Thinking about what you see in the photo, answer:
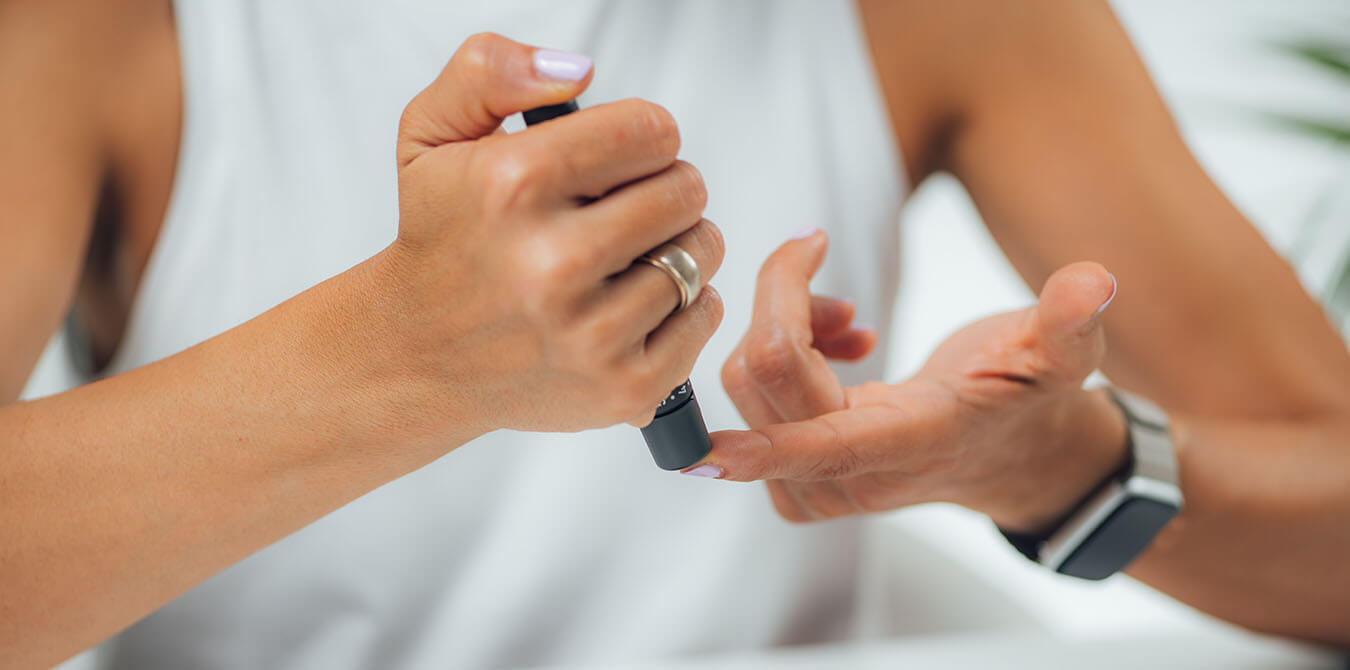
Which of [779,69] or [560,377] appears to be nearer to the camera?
[560,377]

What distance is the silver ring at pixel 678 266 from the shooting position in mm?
212

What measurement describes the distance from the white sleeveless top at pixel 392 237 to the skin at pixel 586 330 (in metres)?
0.03

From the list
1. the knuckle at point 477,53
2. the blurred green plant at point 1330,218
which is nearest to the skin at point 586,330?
the knuckle at point 477,53

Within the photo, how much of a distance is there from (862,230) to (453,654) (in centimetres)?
33

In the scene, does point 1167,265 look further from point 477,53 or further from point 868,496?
point 477,53

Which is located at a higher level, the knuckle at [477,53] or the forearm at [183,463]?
the knuckle at [477,53]

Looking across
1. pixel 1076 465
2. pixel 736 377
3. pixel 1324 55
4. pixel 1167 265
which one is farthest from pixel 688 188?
pixel 1324 55

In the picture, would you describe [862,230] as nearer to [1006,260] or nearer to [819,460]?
[1006,260]

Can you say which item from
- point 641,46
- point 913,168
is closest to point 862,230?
point 913,168

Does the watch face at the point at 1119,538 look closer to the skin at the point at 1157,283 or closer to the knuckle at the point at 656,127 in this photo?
the skin at the point at 1157,283

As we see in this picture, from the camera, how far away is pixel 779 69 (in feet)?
1.62

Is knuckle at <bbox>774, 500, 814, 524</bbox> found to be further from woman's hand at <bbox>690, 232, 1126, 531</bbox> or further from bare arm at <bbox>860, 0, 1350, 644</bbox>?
bare arm at <bbox>860, 0, 1350, 644</bbox>

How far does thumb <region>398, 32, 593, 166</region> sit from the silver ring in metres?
0.04

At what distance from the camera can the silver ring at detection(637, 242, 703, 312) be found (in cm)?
21
